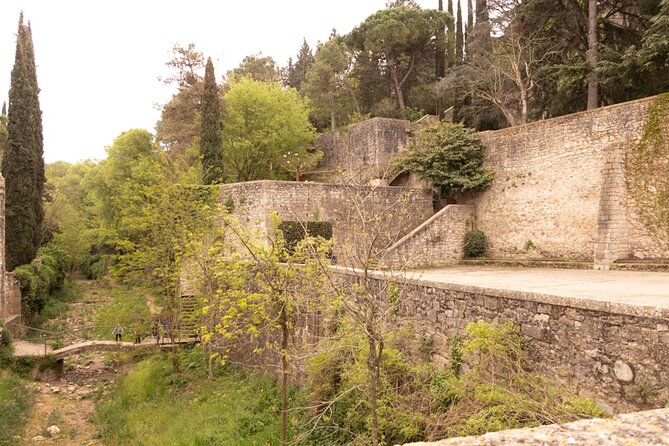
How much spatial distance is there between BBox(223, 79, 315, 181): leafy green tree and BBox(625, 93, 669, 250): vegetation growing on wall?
17417 millimetres

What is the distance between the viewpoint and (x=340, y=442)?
7996 mm

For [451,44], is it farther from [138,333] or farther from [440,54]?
[138,333]

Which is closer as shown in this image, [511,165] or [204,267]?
[204,267]

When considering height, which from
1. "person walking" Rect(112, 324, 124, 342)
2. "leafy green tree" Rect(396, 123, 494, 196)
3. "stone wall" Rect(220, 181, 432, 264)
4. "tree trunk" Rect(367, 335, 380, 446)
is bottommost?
"person walking" Rect(112, 324, 124, 342)

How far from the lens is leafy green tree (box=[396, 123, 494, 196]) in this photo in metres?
18.3

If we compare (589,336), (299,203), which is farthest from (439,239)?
(589,336)

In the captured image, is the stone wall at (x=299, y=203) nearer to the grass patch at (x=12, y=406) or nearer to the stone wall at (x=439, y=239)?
the stone wall at (x=439, y=239)

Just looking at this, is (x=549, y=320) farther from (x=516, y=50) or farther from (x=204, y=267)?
(x=516, y=50)

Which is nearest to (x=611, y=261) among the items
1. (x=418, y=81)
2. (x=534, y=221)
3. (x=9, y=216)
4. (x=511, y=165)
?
(x=534, y=221)

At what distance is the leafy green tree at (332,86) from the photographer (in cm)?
3219

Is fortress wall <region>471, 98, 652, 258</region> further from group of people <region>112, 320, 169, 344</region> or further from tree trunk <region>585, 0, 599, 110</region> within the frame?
group of people <region>112, 320, 169, 344</region>

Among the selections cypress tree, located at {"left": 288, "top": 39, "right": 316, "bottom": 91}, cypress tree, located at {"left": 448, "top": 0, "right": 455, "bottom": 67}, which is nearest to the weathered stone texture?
cypress tree, located at {"left": 448, "top": 0, "right": 455, "bottom": 67}

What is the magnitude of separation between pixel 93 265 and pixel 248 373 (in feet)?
105

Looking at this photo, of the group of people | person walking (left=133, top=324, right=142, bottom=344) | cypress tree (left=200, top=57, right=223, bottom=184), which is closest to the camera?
person walking (left=133, top=324, right=142, bottom=344)
